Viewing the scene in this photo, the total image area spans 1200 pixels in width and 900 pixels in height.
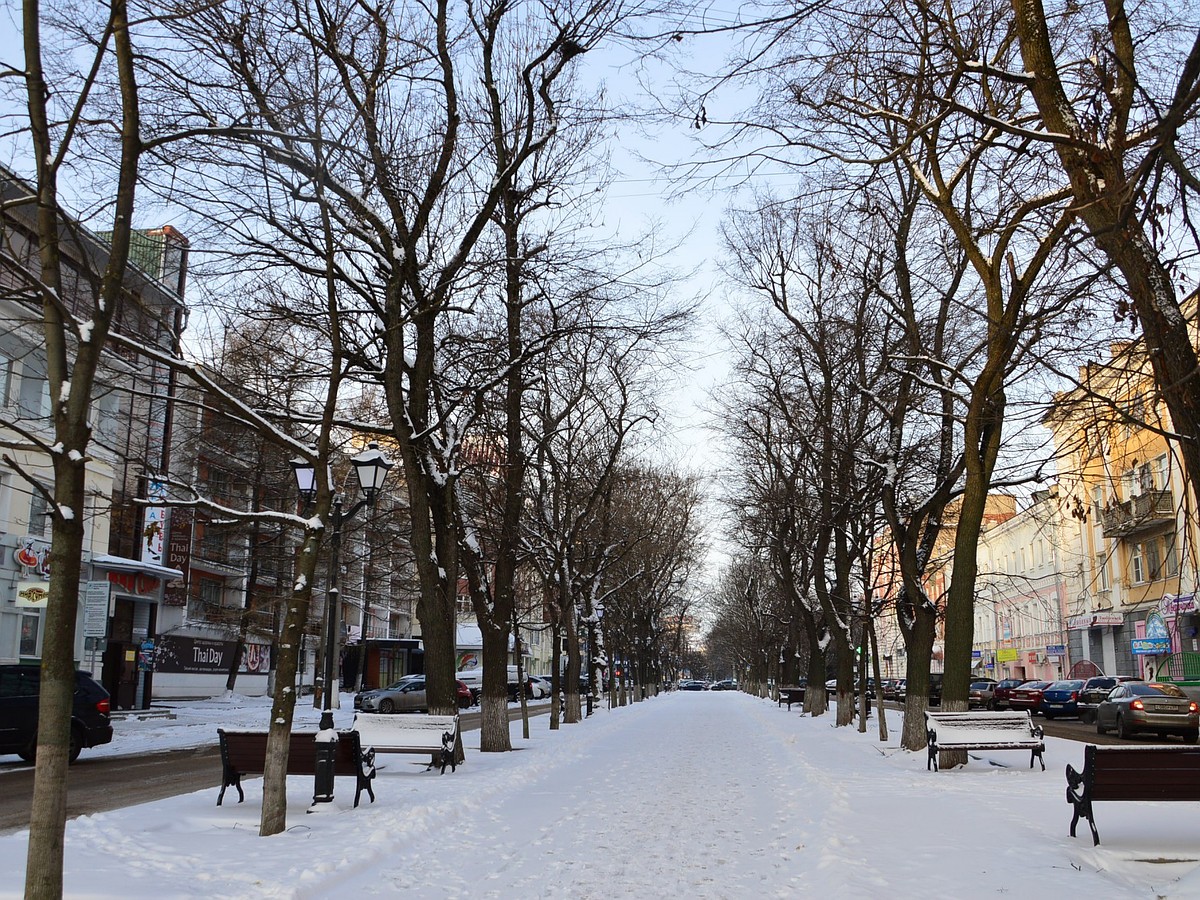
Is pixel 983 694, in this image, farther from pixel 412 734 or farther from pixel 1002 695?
pixel 412 734

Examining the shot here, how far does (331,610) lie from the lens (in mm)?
14055

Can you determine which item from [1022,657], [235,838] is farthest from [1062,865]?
[1022,657]

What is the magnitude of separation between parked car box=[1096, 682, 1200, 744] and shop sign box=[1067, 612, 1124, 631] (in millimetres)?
22514

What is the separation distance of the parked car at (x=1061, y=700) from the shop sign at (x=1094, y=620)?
10369 millimetres

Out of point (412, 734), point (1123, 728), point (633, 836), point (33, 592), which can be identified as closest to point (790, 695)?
point (1123, 728)

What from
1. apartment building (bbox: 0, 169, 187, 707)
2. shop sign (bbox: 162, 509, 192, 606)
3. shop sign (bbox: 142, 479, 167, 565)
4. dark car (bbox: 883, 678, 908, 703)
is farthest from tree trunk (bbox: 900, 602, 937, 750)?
dark car (bbox: 883, 678, 908, 703)

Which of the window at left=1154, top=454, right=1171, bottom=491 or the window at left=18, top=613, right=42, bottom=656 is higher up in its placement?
Answer: the window at left=1154, top=454, right=1171, bottom=491

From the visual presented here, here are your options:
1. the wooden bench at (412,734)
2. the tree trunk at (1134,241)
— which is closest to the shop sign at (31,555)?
the wooden bench at (412,734)

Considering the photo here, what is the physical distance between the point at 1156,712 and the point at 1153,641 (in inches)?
740

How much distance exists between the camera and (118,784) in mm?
15773

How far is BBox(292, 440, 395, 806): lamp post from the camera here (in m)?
11.3

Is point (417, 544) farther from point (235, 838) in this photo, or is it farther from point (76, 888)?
point (76, 888)

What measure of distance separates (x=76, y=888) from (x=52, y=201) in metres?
4.59

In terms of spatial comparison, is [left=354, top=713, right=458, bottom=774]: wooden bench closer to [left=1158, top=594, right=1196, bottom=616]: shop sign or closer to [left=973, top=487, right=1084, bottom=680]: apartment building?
[left=1158, top=594, right=1196, bottom=616]: shop sign
